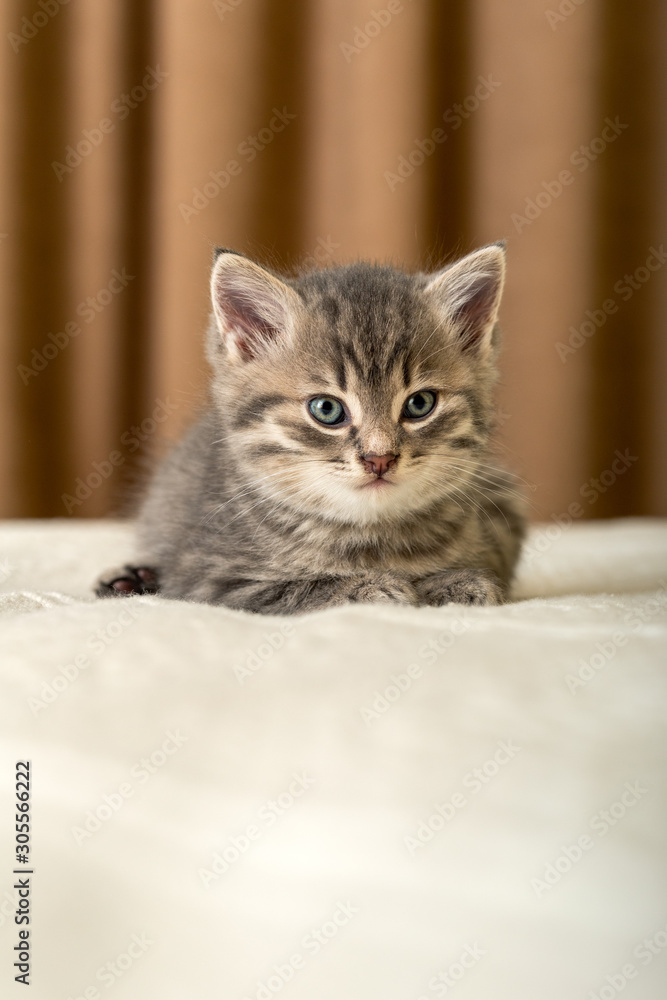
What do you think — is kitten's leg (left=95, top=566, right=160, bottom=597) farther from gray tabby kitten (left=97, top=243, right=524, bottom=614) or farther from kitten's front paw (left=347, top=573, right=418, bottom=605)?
kitten's front paw (left=347, top=573, right=418, bottom=605)

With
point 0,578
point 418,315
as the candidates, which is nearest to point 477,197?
point 418,315

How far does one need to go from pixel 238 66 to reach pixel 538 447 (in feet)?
4.97

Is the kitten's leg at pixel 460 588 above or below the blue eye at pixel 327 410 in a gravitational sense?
below

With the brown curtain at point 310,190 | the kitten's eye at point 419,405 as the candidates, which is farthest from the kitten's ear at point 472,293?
the brown curtain at point 310,190

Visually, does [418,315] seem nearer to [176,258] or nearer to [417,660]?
[417,660]

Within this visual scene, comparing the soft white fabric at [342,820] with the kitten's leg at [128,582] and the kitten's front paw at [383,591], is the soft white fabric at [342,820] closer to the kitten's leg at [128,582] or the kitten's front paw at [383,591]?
the kitten's front paw at [383,591]

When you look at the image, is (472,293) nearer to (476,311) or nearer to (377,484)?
(476,311)

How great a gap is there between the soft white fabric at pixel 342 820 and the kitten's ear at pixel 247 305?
A: 0.68 m

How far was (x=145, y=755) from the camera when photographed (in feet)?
2.06

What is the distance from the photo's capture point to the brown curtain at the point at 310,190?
8.38ft

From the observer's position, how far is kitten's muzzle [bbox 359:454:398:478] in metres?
1.11

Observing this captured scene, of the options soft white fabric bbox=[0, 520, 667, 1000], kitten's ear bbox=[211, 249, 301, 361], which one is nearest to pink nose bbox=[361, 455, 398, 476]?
kitten's ear bbox=[211, 249, 301, 361]

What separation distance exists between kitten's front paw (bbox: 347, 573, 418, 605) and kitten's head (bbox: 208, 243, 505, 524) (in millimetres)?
109

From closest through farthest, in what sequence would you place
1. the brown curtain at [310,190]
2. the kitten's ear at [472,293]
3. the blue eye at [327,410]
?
1. the blue eye at [327,410]
2. the kitten's ear at [472,293]
3. the brown curtain at [310,190]
